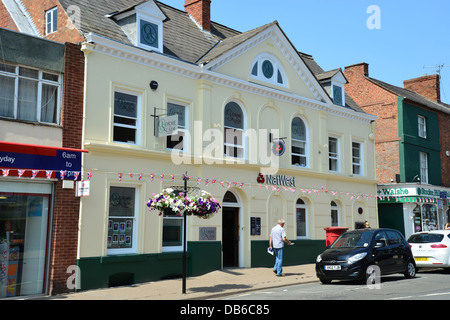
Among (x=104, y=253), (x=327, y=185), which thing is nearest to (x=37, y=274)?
(x=104, y=253)

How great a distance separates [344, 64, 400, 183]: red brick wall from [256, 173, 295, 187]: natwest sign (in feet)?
32.4

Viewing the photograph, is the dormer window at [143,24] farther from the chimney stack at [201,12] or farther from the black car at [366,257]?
the black car at [366,257]

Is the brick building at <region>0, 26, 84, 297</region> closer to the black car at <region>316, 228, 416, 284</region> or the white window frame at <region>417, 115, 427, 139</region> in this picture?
the black car at <region>316, 228, 416, 284</region>

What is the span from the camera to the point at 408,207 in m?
26.4

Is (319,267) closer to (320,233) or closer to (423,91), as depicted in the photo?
(320,233)

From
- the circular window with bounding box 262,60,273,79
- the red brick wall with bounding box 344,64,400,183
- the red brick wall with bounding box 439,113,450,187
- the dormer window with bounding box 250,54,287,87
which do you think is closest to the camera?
the dormer window with bounding box 250,54,287,87

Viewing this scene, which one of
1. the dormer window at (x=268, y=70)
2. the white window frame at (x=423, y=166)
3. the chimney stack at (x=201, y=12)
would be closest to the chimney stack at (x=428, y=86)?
the white window frame at (x=423, y=166)

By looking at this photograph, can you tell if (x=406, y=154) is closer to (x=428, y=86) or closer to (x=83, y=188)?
(x=428, y=86)

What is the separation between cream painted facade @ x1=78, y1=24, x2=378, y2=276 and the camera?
13.9 m

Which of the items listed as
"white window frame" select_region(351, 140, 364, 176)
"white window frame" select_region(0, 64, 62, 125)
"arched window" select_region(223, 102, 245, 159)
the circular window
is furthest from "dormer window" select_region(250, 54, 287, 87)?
"white window frame" select_region(0, 64, 62, 125)

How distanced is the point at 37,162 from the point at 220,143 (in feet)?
21.9

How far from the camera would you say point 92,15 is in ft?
50.6

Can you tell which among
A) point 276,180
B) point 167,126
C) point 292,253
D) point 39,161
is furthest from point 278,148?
point 39,161

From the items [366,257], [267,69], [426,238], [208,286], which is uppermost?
[267,69]
